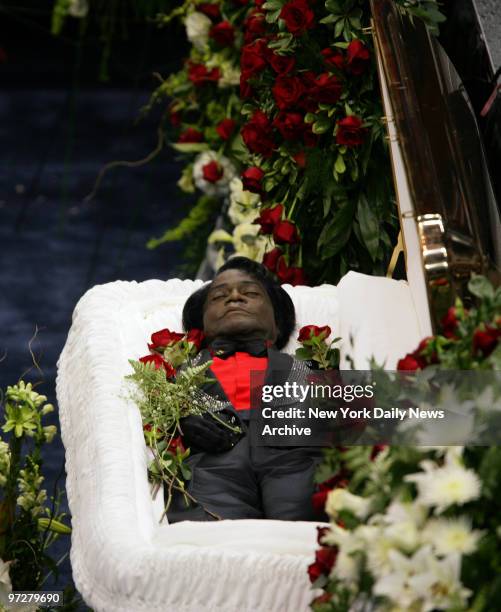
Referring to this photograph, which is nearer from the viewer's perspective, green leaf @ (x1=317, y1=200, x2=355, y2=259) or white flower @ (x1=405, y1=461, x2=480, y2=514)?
white flower @ (x1=405, y1=461, x2=480, y2=514)

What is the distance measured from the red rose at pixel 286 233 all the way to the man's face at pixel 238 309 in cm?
39

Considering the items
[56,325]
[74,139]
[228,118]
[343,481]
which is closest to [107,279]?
[56,325]

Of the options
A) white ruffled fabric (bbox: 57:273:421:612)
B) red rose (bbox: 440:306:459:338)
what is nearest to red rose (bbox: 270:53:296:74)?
white ruffled fabric (bbox: 57:273:421:612)

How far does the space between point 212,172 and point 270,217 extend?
682 millimetres

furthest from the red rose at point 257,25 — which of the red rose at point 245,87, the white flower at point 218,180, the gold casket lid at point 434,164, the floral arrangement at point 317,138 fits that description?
the white flower at point 218,180

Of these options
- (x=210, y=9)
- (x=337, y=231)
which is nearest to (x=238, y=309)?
(x=337, y=231)

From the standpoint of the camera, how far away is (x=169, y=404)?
8.03 ft

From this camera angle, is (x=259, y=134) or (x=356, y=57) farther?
(x=259, y=134)

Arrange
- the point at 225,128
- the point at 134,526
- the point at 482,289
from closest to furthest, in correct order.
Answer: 1. the point at 482,289
2. the point at 134,526
3. the point at 225,128

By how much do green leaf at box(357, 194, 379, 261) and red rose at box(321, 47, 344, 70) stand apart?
306 millimetres

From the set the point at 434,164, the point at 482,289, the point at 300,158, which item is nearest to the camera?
the point at 482,289

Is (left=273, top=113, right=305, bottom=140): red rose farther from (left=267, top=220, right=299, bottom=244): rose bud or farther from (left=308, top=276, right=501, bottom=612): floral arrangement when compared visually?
(left=308, top=276, right=501, bottom=612): floral arrangement

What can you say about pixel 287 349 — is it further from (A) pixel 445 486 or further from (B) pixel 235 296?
(A) pixel 445 486

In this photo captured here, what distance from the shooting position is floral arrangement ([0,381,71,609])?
2.31m
